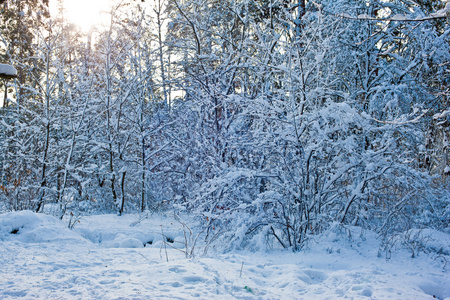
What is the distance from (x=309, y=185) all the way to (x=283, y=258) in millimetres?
1205

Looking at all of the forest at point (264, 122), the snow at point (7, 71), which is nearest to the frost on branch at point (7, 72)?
the snow at point (7, 71)

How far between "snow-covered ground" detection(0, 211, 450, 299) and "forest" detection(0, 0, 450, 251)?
57cm

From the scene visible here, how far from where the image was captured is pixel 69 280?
9.09 feet

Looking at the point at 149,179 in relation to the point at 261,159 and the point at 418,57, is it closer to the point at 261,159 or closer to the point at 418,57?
the point at 261,159

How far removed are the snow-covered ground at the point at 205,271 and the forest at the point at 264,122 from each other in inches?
22.5

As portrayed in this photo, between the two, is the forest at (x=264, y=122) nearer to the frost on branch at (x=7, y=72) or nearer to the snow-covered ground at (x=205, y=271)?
the snow-covered ground at (x=205, y=271)

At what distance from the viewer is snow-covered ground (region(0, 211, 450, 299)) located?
→ 2.67m

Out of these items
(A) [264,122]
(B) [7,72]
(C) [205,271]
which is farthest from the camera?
(A) [264,122]

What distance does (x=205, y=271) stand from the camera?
10.5 ft

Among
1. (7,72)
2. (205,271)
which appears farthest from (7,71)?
(205,271)

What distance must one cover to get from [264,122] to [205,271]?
2.75 m

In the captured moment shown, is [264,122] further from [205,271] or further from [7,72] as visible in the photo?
[7,72]

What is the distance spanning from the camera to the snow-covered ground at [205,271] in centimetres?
267

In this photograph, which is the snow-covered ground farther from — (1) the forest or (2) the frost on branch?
(2) the frost on branch
